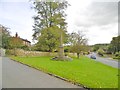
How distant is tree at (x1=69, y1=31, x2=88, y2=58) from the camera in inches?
2151

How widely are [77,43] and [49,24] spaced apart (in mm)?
7822

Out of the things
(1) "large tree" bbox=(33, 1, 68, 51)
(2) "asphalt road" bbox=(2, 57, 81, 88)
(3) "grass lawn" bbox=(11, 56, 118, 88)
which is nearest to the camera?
(2) "asphalt road" bbox=(2, 57, 81, 88)

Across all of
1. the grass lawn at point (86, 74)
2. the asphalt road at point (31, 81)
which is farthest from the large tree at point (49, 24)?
the asphalt road at point (31, 81)

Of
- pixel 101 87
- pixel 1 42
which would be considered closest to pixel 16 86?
pixel 101 87

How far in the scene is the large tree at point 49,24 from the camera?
5119cm

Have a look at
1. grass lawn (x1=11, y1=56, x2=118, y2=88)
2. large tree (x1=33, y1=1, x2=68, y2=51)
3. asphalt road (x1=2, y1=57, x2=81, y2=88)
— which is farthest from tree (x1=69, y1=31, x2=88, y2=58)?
asphalt road (x1=2, y1=57, x2=81, y2=88)

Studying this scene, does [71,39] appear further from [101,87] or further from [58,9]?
[101,87]

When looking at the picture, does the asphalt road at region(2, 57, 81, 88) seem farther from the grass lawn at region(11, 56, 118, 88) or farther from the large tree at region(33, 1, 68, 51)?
the large tree at region(33, 1, 68, 51)

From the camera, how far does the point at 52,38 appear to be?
51.5 m

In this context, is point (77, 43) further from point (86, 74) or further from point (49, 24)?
point (86, 74)

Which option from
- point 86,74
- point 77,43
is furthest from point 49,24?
point 86,74

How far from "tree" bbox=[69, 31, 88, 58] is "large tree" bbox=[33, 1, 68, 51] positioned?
3.69m

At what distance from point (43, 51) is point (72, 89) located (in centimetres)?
4365

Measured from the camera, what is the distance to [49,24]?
54.5 m
